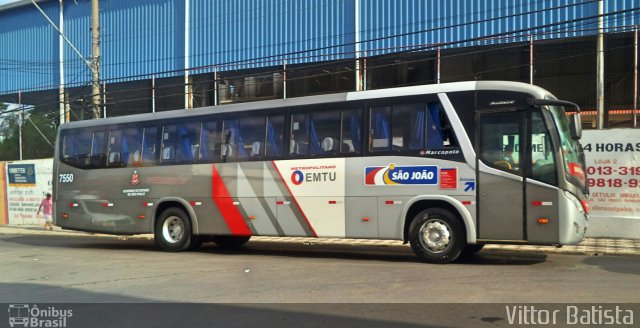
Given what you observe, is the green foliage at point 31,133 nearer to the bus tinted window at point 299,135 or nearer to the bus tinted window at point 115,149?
the bus tinted window at point 115,149

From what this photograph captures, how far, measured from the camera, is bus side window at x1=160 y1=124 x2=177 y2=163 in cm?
1336

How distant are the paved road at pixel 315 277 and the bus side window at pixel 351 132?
88.3 inches

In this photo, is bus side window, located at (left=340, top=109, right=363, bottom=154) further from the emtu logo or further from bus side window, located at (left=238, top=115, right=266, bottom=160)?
bus side window, located at (left=238, top=115, right=266, bottom=160)

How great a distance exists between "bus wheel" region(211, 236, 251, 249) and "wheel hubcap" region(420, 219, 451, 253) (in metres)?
5.82

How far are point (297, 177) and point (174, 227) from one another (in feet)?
12.4

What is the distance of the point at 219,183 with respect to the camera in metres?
12.6

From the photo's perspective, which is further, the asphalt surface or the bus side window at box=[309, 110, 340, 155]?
the bus side window at box=[309, 110, 340, 155]

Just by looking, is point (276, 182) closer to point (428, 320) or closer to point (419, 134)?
point (419, 134)

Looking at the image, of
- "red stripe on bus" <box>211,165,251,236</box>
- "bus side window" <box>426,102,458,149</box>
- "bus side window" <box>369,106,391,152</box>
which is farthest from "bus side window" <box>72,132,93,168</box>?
"bus side window" <box>426,102,458,149</box>

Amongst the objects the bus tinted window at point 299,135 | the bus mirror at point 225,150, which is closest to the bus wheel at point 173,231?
the bus mirror at point 225,150

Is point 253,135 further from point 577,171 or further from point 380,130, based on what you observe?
point 577,171

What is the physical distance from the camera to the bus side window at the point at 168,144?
13.4m

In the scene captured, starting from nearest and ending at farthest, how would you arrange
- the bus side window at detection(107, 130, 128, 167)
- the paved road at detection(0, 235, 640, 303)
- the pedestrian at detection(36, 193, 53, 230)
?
the paved road at detection(0, 235, 640, 303)
the bus side window at detection(107, 130, 128, 167)
the pedestrian at detection(36, 193, 53, 230)

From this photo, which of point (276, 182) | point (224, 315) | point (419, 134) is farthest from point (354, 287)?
point (276, 182)
